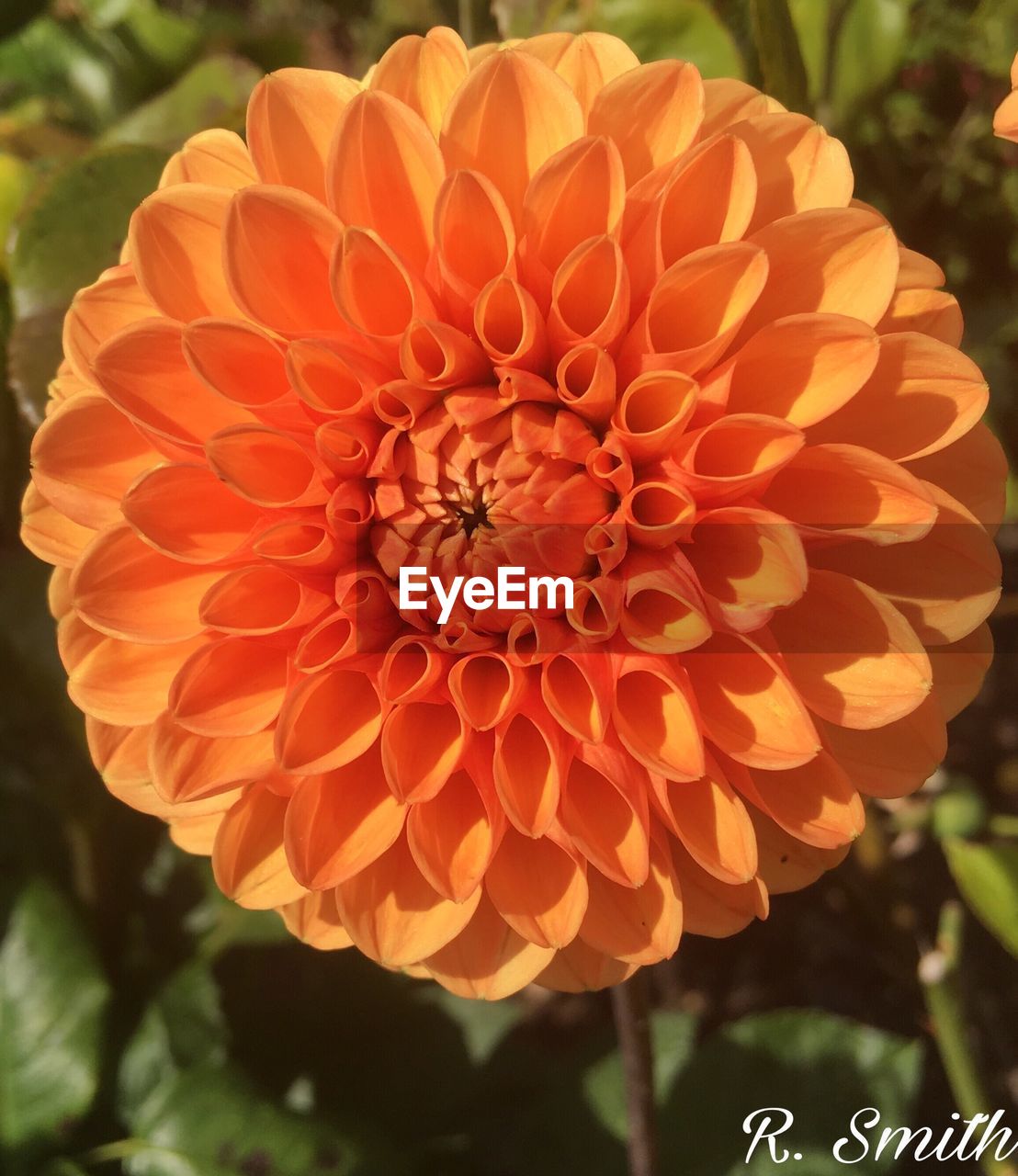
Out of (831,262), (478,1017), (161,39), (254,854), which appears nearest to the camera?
(831,262)

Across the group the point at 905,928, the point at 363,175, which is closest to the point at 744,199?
the point at 363,175

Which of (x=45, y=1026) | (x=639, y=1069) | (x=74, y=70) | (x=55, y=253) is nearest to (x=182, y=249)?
(x=55, y=253)

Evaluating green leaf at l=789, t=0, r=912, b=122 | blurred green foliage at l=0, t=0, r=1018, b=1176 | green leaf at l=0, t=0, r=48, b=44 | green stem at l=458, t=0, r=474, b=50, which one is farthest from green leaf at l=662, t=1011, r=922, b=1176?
green leaf at l=0, t=0, r=48, b=44

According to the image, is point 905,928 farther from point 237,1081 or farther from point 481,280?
point 481,280

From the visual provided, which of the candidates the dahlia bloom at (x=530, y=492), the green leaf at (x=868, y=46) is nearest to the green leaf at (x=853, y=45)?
the green leaf at (x=868, y=46)

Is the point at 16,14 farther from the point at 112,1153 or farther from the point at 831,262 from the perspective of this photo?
the point at 112,1153

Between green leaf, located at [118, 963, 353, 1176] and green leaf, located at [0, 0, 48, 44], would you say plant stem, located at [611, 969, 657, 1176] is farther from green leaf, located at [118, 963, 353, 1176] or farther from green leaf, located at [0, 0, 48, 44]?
green leaf, located at [0, 0, 48, 44]
